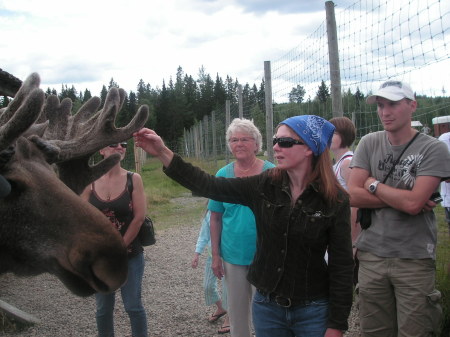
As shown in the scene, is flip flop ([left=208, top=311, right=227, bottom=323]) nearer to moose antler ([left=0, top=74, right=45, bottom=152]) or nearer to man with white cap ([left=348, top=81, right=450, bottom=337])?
man with white cap ([left=348, top=81, right=450, bottom=337])

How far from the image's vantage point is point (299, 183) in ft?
9.27

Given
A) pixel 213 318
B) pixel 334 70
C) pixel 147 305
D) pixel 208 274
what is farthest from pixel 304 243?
pixel 147 305

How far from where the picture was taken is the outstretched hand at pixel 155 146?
9.66 ft

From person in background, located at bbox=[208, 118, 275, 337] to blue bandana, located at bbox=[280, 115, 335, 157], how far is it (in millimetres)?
1264

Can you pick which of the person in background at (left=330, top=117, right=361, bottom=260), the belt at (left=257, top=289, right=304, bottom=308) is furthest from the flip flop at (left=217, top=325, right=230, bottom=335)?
the belt at (left=257, top=289, right=304, bottom=308)

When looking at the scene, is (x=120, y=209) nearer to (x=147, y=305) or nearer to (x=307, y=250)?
(x=307, y=250)

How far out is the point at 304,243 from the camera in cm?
267

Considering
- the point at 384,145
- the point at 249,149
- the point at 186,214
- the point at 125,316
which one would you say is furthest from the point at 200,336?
the point at 186,214

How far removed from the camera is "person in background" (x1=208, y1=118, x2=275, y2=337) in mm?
3838

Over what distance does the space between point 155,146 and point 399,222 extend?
1785mm

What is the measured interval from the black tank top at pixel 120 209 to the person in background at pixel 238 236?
716mm

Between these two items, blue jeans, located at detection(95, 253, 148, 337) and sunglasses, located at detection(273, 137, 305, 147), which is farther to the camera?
blue jeans, located at detection(95, 253, 148, 337)

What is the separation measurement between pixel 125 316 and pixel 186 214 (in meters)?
7.33

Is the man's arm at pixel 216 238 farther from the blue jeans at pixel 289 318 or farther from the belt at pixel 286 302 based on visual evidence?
the belt at pixel 286 302
